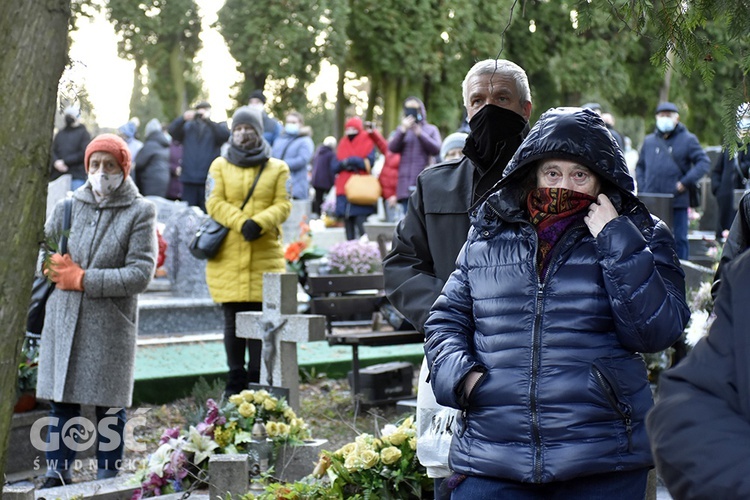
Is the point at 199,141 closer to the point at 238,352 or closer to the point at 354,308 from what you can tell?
the point at 354,308

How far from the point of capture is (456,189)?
448 cm

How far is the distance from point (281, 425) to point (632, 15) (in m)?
3.20

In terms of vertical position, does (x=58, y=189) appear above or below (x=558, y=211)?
above

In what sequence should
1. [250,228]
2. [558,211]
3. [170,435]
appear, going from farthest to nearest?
[250,228]
[170,435]
[558,211]

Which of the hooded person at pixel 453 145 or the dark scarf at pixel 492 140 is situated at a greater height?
the hooded person at pixel 453 145

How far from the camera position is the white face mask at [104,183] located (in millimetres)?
6500

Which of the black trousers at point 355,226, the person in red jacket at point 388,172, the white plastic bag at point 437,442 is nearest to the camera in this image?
the white plastic bag at point 437,442

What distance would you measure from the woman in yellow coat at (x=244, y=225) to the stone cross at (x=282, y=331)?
2.15 ft

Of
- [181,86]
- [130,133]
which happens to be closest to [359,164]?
[130,133]

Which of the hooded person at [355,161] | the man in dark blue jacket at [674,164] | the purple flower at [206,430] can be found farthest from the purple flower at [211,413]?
the hooded person at [355,161]

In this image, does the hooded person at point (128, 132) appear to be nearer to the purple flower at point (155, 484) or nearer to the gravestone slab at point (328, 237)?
the gravestone slab at point (328, 237)

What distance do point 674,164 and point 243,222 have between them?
278 inches

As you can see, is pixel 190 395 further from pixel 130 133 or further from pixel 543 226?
pixel 130 133

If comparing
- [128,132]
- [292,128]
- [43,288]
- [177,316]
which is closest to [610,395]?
[43,288]
